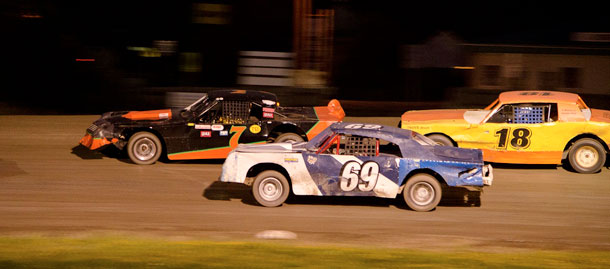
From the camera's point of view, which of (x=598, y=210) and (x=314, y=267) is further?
(x=598, y=210)

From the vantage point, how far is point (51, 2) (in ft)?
82.0

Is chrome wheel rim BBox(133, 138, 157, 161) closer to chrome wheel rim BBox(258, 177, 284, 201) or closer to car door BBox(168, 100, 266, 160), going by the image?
→ car door BBox(168, 100, 266, 160)

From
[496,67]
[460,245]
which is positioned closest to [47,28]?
[496,67]

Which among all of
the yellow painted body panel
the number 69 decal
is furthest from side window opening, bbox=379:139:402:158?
the yellow painted body panel

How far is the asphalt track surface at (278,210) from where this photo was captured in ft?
30.5

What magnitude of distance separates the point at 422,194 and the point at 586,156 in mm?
4895

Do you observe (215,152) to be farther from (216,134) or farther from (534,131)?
(534,131)

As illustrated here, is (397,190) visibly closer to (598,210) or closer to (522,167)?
(598,210)

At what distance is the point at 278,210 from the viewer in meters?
10.5

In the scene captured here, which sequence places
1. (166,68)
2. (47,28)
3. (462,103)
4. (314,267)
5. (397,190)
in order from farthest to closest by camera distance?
(166,68), (47,28), (462,103), (397,190), (314,267)

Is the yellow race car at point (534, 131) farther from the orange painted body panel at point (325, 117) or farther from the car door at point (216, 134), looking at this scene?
the car door at point (216, 134)

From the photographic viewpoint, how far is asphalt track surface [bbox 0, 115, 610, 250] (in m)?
9.28

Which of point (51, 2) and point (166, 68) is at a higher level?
point (51, 2)

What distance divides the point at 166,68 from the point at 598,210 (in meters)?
18.7
